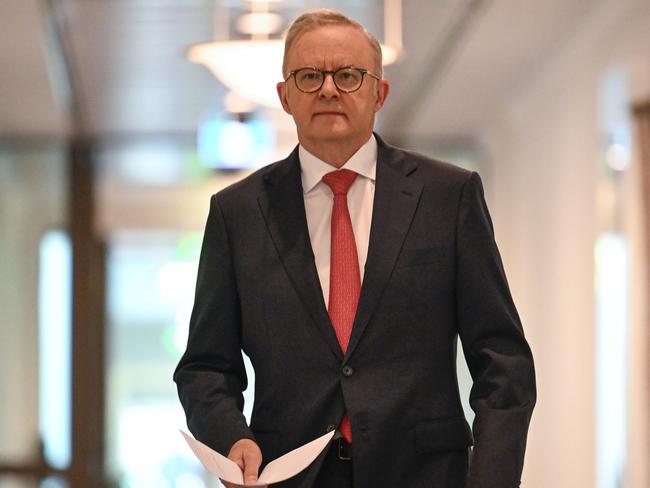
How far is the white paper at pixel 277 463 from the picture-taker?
A: 2.07 metres

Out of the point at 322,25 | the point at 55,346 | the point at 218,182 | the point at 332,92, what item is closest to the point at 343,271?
the point at 332,92

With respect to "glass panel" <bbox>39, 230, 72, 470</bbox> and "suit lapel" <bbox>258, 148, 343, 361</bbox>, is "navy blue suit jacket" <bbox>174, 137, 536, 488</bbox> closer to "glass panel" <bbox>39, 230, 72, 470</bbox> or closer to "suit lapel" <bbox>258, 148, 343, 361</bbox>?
"suit lapel" <bbox>258, 148, 343, 361</bbox>

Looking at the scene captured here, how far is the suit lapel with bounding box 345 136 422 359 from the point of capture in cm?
217

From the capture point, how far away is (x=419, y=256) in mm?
2213

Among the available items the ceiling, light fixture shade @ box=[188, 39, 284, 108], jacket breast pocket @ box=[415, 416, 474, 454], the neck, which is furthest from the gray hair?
the ceiling

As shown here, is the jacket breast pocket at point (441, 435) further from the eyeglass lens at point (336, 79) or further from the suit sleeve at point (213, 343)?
the eyeglass lens at point (336, 79)

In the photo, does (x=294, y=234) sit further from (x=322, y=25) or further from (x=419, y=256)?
(x=322, y=25)

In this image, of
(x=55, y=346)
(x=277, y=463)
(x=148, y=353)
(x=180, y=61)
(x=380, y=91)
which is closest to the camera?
(x=277, y=463)

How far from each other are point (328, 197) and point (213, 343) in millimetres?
317

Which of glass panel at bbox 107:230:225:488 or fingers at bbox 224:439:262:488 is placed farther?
glass panel at bbox 107:230:225:488

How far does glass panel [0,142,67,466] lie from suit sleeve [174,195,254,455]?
8.43m

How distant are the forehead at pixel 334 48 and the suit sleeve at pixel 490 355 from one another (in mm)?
283

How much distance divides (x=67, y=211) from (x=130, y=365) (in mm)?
1700

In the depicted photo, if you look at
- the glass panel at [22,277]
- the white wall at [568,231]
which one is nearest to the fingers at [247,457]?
the white wall at [568,231]
